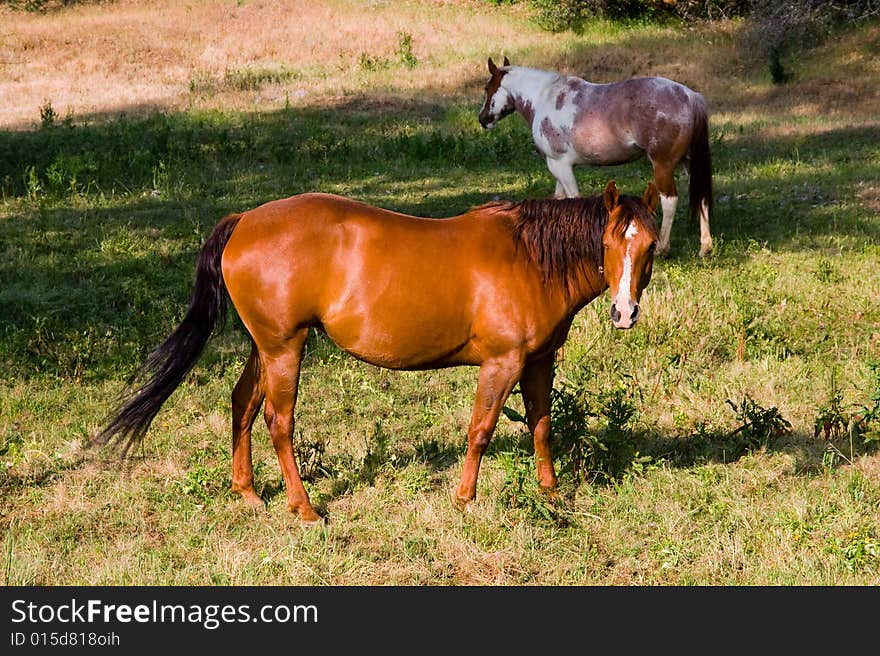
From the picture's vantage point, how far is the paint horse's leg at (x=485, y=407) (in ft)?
18.2

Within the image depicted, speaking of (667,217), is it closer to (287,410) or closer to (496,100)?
(496,100)

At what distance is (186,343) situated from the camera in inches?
232

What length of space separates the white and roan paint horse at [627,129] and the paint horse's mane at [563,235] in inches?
214

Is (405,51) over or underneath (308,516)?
underneath

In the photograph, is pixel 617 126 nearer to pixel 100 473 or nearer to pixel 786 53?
pixel 100 473

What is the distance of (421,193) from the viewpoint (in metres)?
14.1

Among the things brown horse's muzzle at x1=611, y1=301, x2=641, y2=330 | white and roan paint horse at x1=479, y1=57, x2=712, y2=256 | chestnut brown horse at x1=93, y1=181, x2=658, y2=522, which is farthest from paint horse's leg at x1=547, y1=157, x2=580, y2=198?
brown horse's muzzle at x1=611, y1=301, x2=641, y2=330

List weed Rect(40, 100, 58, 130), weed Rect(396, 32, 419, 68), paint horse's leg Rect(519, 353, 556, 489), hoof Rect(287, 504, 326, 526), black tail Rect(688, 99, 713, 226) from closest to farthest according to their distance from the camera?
hoof Rect(287, 504, 326, 526), paint horse's leg Rect(519, 353, 556, 489), black tail Rect(688, 99, 713, 226), weed Rect(40, 100, 58, 130), weed Rect(396, 32, 419, 68)

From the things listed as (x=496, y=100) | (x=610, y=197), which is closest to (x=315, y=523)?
(x=610, y=197)

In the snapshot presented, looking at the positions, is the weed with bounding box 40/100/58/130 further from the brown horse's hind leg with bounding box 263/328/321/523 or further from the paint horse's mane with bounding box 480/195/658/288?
the paint horse's mane with bounding box 480/195/658/288

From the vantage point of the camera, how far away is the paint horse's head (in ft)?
43.5

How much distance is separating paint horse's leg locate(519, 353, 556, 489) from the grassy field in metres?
0.18

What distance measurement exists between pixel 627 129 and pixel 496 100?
229cm

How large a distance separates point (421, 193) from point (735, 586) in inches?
390
